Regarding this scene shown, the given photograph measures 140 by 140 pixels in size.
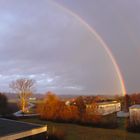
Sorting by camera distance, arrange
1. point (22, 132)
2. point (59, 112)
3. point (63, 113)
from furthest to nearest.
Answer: point (59, 112) → point (63, 113) → point (22, 132)

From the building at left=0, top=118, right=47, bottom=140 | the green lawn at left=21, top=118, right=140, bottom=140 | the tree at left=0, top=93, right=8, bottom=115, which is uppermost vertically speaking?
the tree at left=0, top=93, right=8, bottom=115

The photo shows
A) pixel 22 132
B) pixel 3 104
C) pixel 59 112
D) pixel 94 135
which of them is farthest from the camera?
pixel 3 104

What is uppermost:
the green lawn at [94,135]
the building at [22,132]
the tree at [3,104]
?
the tree at [3,104]

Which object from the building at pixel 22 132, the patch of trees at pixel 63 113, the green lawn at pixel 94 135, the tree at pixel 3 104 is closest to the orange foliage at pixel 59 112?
the patch of trees at pixel 63 113

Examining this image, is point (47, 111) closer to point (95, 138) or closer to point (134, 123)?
point (134, 123)

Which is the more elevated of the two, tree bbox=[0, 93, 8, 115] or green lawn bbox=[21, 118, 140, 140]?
tree bbox=[0, 93, 8, 115]

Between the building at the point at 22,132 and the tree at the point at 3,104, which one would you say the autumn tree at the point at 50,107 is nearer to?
the tree at the point at 3,104

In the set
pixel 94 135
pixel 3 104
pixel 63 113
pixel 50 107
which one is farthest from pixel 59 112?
pixel 94 135

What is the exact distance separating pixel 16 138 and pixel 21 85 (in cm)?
4604

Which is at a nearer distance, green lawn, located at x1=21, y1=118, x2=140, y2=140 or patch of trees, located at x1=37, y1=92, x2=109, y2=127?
green lawn, located at x1=21, y1=118, x2=140, y2=140

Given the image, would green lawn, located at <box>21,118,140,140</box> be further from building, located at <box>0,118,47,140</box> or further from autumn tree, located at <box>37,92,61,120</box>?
autumn tree, located at <box>37,92,61,120</box>

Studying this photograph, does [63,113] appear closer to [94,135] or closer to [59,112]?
[59,112]

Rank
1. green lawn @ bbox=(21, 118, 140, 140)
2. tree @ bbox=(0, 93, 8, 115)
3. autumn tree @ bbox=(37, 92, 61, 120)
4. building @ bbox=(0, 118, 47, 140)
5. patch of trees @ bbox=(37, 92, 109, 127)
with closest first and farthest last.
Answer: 1. building @ bbox=(0, 118, 47, 140)
2. green lawn @ bbox=(21, 118, 140, 140)
3. patch of trees @ bbox=(37, 92, 109, 127)
4. autumn tree @ bbox=(37, 92, 61, 120)
5. tree @ bbox=(0, 93, 8, 115)

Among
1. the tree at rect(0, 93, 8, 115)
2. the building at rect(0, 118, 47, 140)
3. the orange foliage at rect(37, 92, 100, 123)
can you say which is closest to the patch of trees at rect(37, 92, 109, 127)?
the orange foliage at rect(37, 92, 100, 123)
